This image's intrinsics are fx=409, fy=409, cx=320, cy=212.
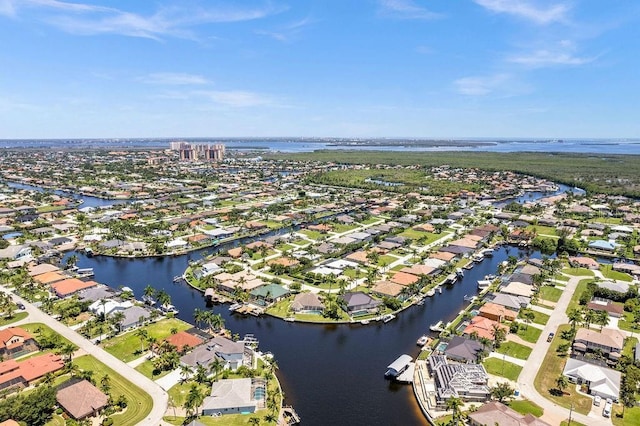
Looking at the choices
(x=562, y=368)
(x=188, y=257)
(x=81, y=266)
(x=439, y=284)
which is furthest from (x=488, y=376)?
(x=81, y=266)

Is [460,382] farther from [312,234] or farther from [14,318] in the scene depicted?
[312,234]

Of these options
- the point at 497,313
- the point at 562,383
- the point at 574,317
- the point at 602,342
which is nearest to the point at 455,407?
the point at 562,383

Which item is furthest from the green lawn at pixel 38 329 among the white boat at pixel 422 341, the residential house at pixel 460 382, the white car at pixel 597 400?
the white car at pixel 597 400

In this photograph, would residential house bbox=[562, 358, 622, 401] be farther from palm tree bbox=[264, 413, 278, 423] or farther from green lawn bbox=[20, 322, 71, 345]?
green lawn bbox=[20, 322, 71, 345]

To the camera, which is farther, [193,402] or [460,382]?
[460,382]

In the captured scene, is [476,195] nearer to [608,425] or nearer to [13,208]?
[608,425]

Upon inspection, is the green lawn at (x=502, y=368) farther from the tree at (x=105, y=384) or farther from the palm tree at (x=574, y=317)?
the tree at (x=105, y=384)
